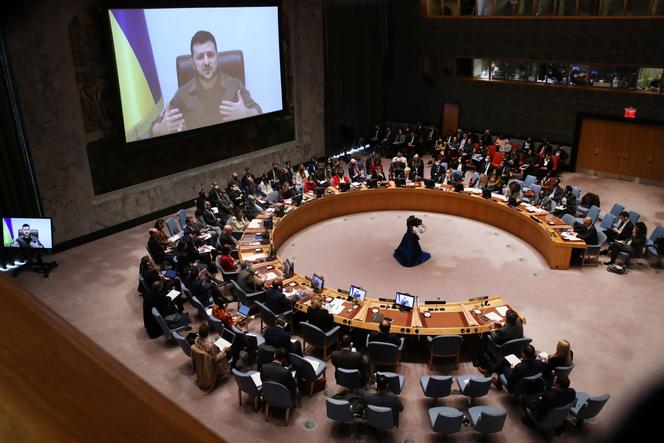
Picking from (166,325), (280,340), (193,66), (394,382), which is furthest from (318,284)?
(193,66)

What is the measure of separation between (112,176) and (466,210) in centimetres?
923

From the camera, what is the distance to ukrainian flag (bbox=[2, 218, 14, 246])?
35.5ft

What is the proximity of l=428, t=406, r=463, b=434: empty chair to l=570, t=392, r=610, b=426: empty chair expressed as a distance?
1.58 m

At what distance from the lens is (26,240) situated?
35.4 ft

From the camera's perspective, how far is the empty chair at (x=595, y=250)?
37.2 feet

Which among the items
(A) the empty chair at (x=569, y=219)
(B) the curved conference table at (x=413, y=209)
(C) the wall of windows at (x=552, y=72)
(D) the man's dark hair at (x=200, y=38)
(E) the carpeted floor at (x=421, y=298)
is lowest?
(E) the carpeted floor at (x=421, y=298)

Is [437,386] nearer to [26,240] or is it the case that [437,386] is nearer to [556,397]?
[556,397]

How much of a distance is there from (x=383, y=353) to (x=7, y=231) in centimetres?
812

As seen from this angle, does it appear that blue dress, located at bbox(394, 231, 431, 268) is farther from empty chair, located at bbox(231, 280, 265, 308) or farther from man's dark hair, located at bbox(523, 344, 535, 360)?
man's dark hair, located at bbox(523, 344, 535, 360)

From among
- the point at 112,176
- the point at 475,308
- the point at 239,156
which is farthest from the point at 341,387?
the point at 239,156

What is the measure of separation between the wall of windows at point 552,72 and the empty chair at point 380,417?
47.2 ft

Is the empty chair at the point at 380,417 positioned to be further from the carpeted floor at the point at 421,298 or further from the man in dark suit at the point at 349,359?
the man in dark suit at the point at 349,359

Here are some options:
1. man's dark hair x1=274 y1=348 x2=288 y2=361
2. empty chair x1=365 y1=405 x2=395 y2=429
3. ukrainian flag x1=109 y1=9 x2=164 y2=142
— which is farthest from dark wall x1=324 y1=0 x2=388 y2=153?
empty chair x1=365 y1=405 x2=395 y2=429

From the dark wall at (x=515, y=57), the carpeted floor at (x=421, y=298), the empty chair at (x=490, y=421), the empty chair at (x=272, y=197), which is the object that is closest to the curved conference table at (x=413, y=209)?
the carpeted floor at (x=421, y=298)
